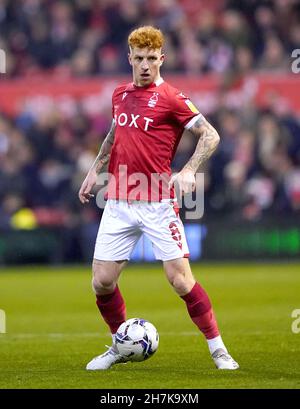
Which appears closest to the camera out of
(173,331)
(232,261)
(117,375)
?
(117,375)

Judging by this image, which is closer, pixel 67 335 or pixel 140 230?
pixel 140 230

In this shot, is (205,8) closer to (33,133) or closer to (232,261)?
(33,133)

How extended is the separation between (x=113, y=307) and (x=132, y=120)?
4.74ft

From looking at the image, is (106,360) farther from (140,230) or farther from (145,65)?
(145,65)

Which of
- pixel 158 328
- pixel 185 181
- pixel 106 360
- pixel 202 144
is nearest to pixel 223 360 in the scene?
pixel 106 360

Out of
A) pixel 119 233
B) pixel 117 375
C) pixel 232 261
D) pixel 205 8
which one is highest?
pixel 205 8

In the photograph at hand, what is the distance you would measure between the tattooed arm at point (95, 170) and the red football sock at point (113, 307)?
75 centimetres

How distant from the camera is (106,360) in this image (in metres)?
8.77

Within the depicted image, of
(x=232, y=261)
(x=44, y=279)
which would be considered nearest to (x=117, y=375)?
(x=44, y=279)

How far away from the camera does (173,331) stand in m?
11.4

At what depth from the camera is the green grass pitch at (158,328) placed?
26.7 ft

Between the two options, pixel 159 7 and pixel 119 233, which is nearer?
pixel 119 233

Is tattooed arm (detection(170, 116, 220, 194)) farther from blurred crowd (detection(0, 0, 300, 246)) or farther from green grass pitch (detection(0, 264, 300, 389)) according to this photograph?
blurred crowd (detection(0, 0, 300, 246))

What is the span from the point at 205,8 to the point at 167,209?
14695mm
